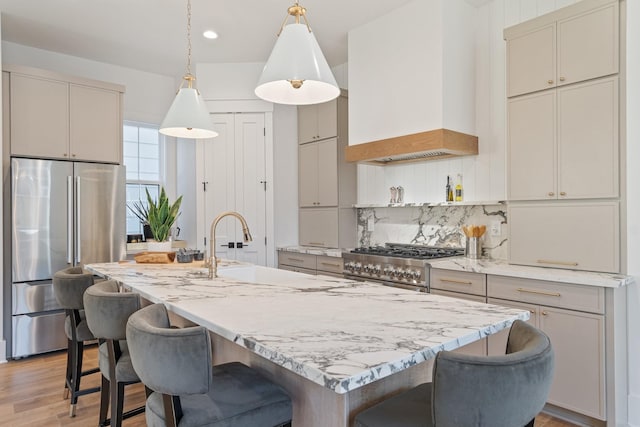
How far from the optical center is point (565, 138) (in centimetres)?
263

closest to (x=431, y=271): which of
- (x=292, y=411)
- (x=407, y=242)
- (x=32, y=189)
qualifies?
(x=407, y=242)

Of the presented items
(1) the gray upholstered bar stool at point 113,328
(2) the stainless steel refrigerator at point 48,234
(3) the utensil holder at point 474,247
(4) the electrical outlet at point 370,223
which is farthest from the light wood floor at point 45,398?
(4) the electrical outlet at point 370,223

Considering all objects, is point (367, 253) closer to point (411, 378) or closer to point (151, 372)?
point (411, 378)

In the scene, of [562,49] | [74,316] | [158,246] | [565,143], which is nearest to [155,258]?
[158,246]

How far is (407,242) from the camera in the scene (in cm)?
405

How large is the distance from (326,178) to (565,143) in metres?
2.39

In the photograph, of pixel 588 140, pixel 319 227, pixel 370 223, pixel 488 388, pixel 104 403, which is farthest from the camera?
pixel 319 227

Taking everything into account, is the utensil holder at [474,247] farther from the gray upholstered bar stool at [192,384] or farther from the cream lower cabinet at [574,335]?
the gray upholstered bar stool at [192,384]

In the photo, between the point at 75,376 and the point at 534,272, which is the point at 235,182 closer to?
the point at 75,376

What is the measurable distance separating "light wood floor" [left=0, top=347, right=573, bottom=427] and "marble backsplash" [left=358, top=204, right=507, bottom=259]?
1362 mm

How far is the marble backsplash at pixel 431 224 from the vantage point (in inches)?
133

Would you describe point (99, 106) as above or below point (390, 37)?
below

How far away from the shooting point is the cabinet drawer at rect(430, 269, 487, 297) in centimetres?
280

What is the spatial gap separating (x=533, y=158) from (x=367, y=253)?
1526mm
